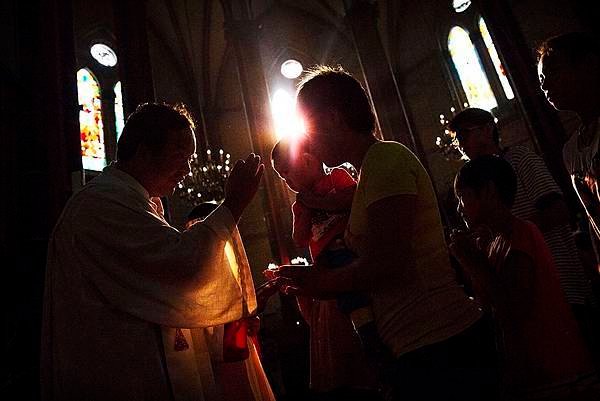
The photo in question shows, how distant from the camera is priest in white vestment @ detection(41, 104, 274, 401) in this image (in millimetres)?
1199

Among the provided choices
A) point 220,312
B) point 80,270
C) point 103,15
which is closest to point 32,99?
point 80,270

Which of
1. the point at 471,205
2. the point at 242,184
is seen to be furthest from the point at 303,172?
the point at 471,205

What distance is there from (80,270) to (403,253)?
1.04 m

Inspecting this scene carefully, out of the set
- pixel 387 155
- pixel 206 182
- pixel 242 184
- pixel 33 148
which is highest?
pixel 206 182

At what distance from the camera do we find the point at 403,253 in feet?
3.18

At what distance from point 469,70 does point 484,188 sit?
12.4 meters

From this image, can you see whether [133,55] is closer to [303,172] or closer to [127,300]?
[303,172]

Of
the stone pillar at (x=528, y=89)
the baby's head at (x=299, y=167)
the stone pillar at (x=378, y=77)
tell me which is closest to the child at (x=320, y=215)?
the baby's head at (x=299, y=167)

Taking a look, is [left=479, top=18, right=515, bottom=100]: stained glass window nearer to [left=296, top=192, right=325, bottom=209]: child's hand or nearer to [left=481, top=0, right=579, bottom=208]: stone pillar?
[left=481, top=0, right=579, bottom=208]: stone pillar

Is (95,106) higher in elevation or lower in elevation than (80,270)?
higher

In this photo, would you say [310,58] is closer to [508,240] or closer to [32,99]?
[32,99]

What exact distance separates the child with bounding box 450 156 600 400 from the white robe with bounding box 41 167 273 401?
3.07ft

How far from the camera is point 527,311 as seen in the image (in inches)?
55.6

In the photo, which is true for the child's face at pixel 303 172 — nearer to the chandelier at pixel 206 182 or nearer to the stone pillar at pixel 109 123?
the chandelier at pixel 206 182
